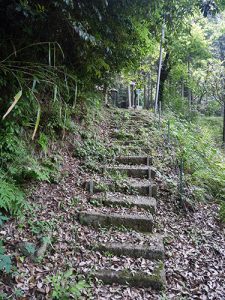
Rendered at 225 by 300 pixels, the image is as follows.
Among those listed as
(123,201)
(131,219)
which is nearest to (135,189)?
(123,201)

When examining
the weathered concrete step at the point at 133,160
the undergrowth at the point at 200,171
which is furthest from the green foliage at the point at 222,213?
the weathered concrete step at the point at 133,160

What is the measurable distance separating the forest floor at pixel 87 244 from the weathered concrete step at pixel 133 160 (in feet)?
2.36

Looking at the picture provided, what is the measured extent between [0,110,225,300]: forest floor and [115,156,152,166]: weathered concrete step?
72 cm

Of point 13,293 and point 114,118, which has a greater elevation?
point 114,118

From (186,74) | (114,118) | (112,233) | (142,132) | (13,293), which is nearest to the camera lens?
(13,293)

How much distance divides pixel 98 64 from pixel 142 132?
2.59m

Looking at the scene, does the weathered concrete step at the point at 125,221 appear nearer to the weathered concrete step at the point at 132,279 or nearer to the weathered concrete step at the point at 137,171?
the weathered concrete step at the point at 132,279

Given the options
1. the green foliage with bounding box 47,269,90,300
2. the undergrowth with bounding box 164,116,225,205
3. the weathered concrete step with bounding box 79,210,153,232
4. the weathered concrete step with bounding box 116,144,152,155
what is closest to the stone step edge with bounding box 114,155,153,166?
the weathered concrete step with bounding box 116,144,152,155

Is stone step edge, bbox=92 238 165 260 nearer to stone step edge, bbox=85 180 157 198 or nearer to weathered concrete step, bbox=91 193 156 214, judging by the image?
weathered concrete step, bbox=91 193 156 214

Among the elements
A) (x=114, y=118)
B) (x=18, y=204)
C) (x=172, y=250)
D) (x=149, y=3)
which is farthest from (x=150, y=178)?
(x=114, y=118)

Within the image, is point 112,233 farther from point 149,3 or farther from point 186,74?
point 186,74

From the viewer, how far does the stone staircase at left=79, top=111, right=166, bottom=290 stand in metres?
2.56

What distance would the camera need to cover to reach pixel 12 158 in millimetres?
2887

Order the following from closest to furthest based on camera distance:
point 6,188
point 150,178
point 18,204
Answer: point 6,188, point 18,204, point 150,178
